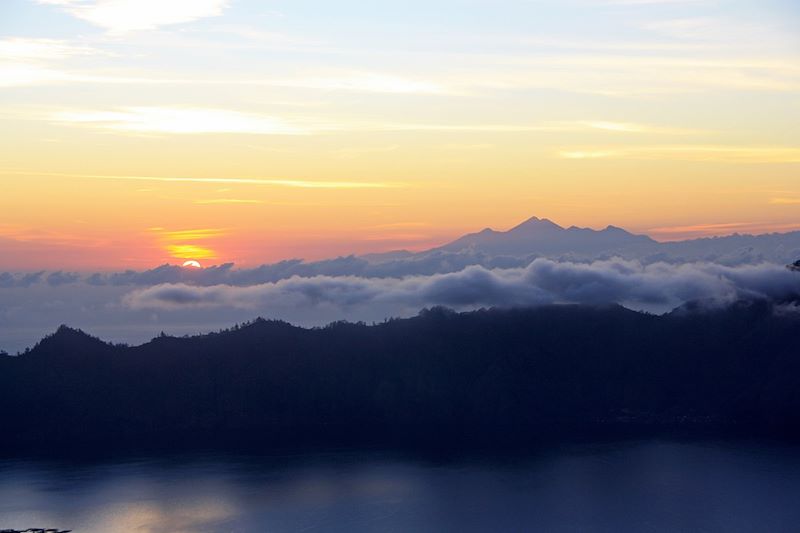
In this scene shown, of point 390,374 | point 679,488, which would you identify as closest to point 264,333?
point 390,374

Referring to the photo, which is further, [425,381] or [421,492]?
[425,381]

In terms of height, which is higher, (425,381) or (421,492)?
(425,381)

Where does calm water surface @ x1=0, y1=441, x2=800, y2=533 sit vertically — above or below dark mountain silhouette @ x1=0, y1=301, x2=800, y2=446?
below

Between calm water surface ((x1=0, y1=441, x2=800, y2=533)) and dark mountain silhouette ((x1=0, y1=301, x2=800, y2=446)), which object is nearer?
calm water surface ((x1=0, y1=441, x2=800, y2=533))

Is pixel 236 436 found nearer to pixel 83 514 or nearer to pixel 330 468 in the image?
pixel 330 468
